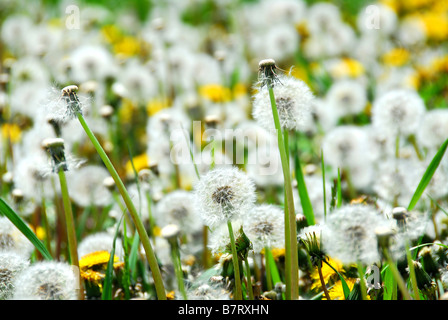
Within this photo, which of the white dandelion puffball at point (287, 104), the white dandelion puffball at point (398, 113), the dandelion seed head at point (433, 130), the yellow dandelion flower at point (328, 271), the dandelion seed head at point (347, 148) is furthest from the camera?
the dandelion seed head at point (347, 148)

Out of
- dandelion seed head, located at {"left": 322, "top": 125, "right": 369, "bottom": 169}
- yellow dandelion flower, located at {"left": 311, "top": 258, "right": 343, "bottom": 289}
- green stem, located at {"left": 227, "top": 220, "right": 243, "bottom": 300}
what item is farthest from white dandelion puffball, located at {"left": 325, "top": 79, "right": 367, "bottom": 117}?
green stem, located at {"left": 227, "top": 220, "right": 243, "bottom": 300}

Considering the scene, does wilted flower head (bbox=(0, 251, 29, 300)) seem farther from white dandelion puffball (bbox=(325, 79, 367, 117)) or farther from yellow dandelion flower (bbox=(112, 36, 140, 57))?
yellow dandelion flower (bbox=(112, 36, 140, 57))

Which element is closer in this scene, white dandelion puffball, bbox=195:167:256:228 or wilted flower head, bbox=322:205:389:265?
wilted flower head, bbox=322:205:389:265

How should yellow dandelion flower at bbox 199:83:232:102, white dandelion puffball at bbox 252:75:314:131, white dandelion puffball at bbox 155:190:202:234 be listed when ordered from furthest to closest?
1. yellow dandelion flower at bbox 199:83:232:102
2. white dandelion puffball at bbox 155:190:202:234
3. white dandelion puffball at bbox 252:75:314:131

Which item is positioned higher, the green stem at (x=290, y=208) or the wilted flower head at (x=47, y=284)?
the green stem at (x=290, y=208)

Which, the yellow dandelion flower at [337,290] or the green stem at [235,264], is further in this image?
the yellow dandelion flower at [337,290]

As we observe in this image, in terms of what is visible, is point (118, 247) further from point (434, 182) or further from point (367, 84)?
point (367, 84)

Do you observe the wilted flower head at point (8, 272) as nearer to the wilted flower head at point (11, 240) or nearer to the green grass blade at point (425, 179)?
the wilted flower head at point (11, 240)

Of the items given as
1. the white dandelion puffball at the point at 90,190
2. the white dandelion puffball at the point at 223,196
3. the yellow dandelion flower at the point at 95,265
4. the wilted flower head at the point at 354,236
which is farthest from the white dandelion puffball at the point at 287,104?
the white dandelion puffball at the point at 90,190
